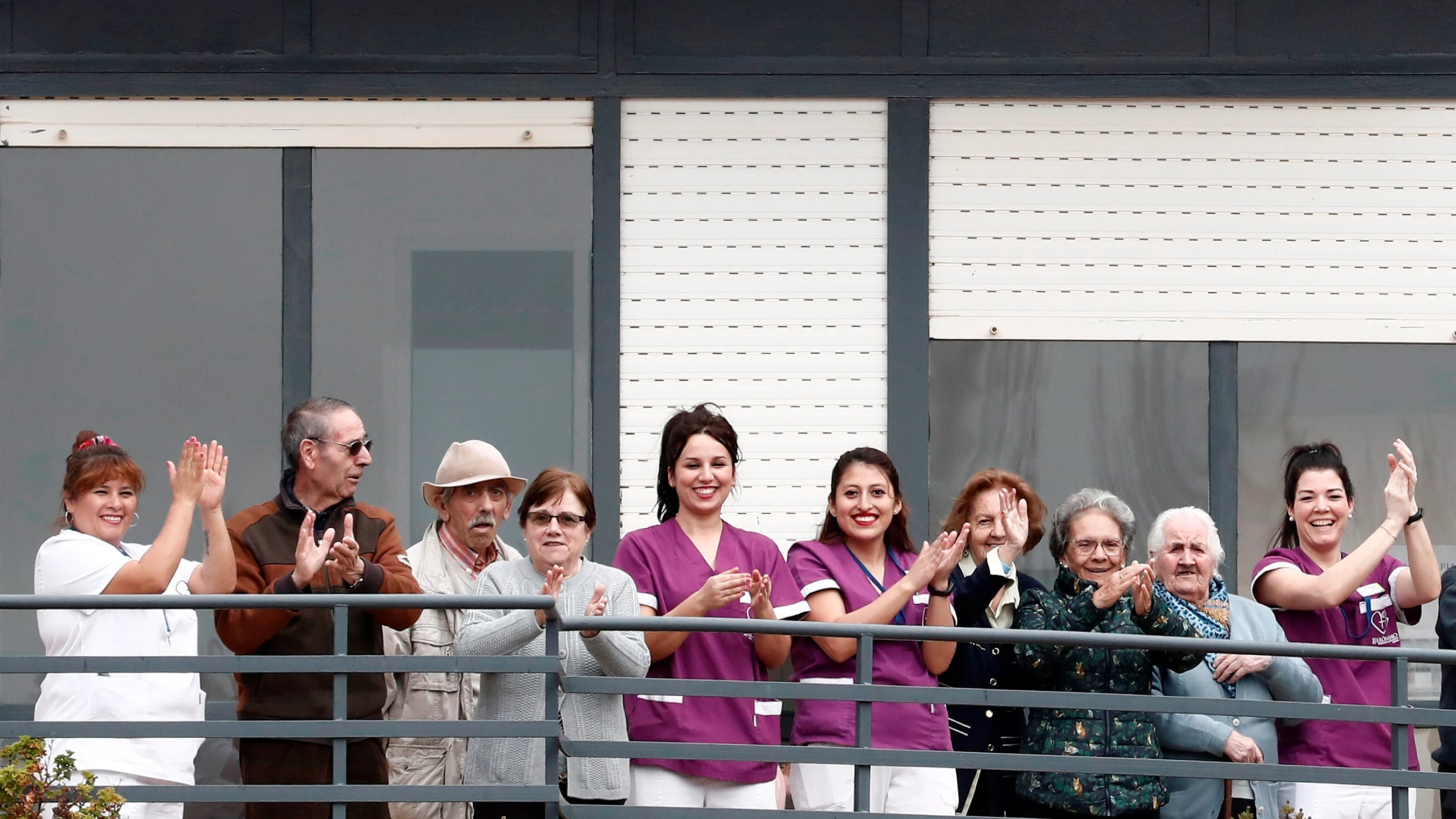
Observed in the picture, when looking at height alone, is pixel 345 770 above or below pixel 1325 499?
below

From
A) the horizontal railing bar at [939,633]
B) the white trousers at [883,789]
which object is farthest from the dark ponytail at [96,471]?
the white trousers at [883,789]

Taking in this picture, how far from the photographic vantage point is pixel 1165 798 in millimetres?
5836

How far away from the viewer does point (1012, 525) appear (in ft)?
20.1

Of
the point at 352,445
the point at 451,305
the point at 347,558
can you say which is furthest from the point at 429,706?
the point at 451,305

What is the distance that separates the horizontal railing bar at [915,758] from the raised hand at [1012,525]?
0.78m

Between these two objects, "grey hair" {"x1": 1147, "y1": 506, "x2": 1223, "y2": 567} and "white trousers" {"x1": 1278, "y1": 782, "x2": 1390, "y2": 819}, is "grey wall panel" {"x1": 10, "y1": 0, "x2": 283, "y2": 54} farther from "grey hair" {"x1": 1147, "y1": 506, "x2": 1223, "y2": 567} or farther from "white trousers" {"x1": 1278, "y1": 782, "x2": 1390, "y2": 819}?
"white trousers" {"x1": 1278, "y1": 782, "x2": 1390, "y2": 819}

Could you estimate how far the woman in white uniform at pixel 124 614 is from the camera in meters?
5.79

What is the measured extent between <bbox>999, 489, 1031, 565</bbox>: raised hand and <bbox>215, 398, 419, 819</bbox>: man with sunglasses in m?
2.07

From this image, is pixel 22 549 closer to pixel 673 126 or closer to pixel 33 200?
pixel 33 200

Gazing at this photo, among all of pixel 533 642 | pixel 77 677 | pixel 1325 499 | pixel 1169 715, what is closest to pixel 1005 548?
pixel 1169 715

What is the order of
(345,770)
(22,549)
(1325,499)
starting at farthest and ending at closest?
(22,549) → (1325,499) → (345,770)

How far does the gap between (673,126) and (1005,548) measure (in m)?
3.29

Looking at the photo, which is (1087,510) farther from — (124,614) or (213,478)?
(124,614)

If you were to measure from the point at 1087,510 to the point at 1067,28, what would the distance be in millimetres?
3323
